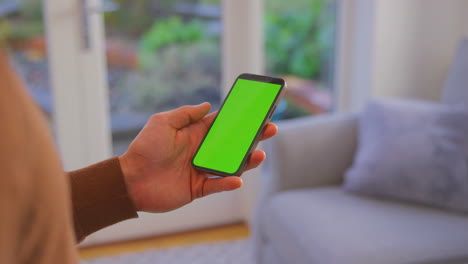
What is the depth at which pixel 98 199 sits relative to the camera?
3.20 ft

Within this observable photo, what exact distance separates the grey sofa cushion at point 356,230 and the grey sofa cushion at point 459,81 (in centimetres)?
49

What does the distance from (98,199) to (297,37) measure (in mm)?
1854

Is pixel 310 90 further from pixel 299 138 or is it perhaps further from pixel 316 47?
pixel 299 138

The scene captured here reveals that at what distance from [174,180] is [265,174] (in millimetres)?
1078

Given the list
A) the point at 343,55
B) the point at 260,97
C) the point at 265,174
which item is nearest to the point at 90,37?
the point at 265,174

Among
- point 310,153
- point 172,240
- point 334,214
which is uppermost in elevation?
point 310,153

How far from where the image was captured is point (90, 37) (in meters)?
2.36

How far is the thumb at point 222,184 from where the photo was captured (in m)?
1.04

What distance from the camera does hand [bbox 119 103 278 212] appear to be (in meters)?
1.05

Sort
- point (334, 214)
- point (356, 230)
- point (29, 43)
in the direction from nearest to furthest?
1. point (356, 230)
2. point (334, 214)
3. point (29, 43)

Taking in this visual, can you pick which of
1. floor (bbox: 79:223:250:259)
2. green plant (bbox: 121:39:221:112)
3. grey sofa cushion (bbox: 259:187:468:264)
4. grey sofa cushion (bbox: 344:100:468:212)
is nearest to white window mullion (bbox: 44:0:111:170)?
green plant (bbox: 121:39:221:112)

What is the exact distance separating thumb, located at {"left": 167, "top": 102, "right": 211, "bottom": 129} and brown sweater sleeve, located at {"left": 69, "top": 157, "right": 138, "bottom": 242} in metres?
0.16

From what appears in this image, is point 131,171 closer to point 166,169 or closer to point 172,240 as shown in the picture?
point 166,169

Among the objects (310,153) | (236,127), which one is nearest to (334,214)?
(310,153)
